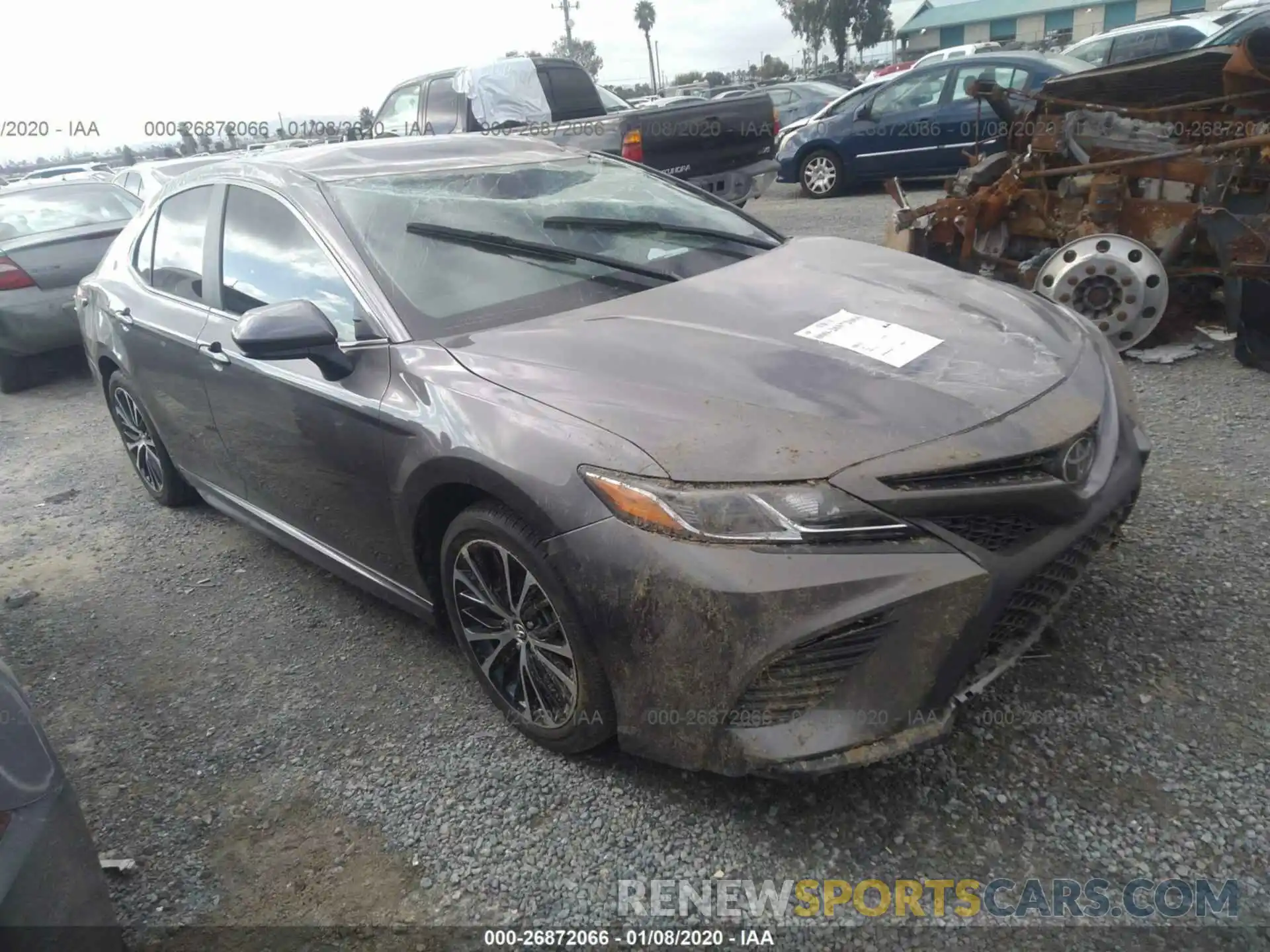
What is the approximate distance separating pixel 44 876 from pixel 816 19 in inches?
2609

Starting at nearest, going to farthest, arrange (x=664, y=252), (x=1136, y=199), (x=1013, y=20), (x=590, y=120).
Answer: (x=664, y=252)
(x=1136, y=199)
(x=590, y=120)
(x=1013, y=20)

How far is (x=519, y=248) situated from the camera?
2986 mm

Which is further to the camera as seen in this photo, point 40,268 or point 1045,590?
point 40,268

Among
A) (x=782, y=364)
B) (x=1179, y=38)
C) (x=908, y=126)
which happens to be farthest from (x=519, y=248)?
(x=1179, y=38)

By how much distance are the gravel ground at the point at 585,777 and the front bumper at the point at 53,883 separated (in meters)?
0.48

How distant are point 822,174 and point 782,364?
35.0ft

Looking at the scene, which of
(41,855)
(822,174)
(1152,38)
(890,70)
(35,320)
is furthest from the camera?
(890,70)

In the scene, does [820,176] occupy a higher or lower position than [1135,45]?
lower

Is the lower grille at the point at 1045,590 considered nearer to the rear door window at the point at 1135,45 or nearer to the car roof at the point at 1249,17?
the car roof at the point at 1249,17

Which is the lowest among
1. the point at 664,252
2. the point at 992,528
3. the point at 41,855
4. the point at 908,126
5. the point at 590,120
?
the point at 41,855

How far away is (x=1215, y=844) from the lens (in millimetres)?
2025

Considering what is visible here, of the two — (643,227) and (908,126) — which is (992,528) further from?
(908,126)

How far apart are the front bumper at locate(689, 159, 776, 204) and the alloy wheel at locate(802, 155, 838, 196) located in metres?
3.06

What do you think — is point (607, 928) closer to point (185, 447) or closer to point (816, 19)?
point (185, 447)
